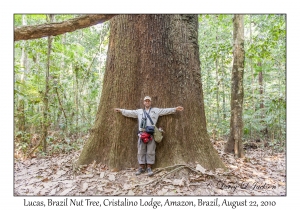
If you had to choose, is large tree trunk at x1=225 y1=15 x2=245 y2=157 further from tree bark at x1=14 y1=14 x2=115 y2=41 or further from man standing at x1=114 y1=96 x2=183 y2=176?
tree bark at x1=14 y1=14 x2=115 y2=41

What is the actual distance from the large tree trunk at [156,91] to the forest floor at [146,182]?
320 mm

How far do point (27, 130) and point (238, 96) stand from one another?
773cm

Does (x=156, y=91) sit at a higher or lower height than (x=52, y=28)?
lower

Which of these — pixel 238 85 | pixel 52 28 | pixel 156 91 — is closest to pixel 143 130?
pixel 156 91

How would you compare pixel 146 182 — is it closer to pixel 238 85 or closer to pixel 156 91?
pixel 156 91

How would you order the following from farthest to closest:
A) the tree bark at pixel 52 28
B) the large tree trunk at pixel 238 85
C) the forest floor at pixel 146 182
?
the large tree trunk at pixel 238 85, the forest floor at pixel 146 182, the tree bark at pixel 52 28

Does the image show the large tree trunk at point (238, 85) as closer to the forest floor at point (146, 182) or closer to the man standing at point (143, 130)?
the forest floor at point (146, 182)

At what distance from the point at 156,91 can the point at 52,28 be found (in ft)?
7.92

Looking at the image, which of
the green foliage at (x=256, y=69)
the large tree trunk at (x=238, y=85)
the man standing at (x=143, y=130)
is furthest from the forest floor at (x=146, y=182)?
the green foliage at (x=256, y=69)

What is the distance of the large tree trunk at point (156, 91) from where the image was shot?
4.65 metres

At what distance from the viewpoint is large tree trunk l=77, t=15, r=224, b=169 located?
4.65 m

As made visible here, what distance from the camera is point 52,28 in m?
3.77

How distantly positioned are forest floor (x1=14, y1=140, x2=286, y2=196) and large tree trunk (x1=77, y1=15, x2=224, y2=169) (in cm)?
32

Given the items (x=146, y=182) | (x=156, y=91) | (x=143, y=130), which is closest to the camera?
(x=146, y=182)
